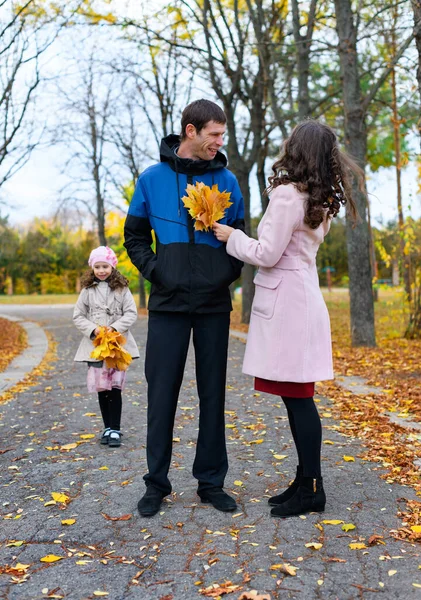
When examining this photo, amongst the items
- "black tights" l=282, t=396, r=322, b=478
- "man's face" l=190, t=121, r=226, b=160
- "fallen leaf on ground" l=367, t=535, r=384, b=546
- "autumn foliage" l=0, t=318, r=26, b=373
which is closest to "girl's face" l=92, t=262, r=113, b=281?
"man's face" l=190, t=121, r=226, b=160

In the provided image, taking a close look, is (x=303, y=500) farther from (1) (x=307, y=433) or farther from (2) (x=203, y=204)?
(2) (x=203, y=204)

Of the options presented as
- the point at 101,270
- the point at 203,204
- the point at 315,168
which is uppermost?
the point at 315,168

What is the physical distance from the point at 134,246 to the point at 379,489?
195 centimetres

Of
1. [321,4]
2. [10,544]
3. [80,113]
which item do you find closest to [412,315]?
[321,4]

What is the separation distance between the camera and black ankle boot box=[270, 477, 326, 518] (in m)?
3.49

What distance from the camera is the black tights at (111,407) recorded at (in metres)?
5.39

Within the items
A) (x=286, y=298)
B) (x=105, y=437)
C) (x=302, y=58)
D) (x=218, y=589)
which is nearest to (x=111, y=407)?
(x=105, y=437)

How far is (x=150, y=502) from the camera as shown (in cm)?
363

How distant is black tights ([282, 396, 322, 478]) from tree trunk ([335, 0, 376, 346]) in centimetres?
759

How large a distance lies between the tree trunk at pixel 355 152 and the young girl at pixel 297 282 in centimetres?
743

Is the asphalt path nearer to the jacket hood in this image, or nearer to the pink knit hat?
the pink knit hat

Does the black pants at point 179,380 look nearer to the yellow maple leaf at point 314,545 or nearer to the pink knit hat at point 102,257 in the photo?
the yellow maple leaf at point 314,545

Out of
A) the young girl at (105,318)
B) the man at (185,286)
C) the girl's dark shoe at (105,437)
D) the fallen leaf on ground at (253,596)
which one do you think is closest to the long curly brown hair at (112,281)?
the young girl at (105,318)

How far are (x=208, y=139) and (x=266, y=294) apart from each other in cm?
87
